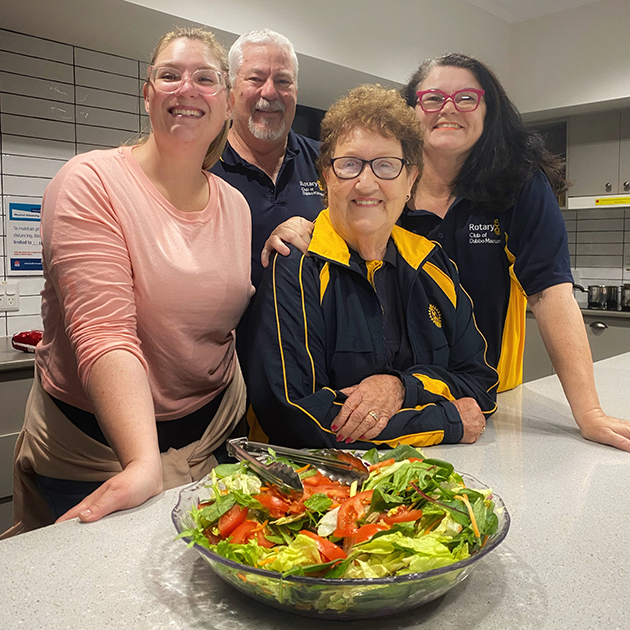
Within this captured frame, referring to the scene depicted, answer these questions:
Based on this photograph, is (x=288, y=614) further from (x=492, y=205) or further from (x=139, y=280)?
(x=492, y=205)

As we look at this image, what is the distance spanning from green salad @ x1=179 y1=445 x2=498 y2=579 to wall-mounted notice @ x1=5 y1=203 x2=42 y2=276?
2509mm

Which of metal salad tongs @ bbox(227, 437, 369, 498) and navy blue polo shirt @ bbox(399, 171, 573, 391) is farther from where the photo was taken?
navy blue polo shirt @ bbox(399, 171, 573, 391)

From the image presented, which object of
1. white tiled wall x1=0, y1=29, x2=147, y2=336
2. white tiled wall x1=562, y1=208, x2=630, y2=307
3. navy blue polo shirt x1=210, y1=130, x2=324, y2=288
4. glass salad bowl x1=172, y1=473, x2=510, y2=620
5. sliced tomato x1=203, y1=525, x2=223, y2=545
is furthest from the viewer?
white tiled wall x1=562, y1=208, x2=630, y2=307

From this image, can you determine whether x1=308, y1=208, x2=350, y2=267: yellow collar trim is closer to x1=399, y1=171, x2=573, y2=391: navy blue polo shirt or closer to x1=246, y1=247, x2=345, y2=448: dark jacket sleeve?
x1=246, y1=247, x2=345, y2=448: dark jacket sleeve

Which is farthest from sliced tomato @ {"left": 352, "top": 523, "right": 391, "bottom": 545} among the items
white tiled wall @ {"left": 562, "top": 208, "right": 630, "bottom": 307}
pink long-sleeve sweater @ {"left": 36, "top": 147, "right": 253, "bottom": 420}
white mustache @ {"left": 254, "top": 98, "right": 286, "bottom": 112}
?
white tiled wall @ {"left": 562, "top": 208, "right": 630, "bottom": 307}

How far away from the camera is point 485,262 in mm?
1436

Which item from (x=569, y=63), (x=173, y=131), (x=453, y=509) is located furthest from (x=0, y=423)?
(x=569, y=63)

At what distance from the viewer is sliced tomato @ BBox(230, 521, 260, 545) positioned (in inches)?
25.6

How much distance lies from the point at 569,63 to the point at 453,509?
424 cm

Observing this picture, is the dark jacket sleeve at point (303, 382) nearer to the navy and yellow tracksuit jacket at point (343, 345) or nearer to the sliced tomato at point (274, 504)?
the navy and yellow tracksuit jacket at point (343, 345)

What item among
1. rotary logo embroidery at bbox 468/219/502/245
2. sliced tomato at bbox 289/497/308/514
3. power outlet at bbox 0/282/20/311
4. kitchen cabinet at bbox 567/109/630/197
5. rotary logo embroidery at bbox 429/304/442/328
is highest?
kitchen cabinet at bbox 567/109/630/197

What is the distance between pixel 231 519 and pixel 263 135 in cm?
128

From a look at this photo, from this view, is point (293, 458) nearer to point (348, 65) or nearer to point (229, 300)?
point (229, 300)

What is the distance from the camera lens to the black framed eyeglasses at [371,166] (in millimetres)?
1201
